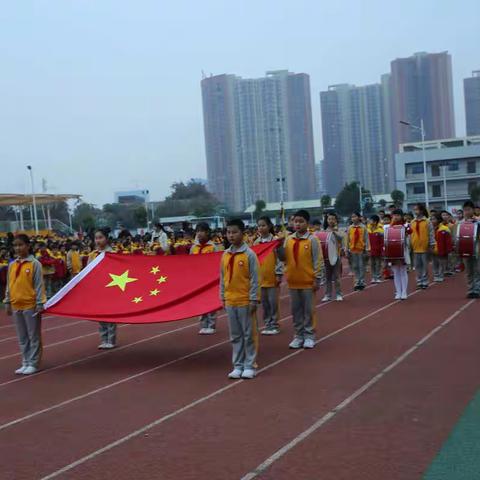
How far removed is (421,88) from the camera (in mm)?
68938

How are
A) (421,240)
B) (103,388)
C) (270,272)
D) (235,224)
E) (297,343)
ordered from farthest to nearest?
1. (421,240)
2. (270,272)
3. (297,343)
4. (235,224)
5. (103,388)

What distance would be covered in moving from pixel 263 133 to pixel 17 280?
60743 mm

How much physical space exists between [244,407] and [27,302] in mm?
3695

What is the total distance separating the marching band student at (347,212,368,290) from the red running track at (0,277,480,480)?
519 centimetres

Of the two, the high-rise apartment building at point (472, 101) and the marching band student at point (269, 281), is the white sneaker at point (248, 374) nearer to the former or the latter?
the marching band student at point (269, 281)

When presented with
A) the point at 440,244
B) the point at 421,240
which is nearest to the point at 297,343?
the point at 421,240

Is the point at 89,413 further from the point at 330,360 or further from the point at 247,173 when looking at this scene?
the point at 247,173

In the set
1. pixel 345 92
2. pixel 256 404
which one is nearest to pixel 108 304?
pixel 256 404

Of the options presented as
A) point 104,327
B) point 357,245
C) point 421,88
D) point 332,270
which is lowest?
point 104,327

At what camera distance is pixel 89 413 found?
6688 mm

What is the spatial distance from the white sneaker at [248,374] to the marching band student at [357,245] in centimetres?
854

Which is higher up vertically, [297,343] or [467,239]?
[467,239]

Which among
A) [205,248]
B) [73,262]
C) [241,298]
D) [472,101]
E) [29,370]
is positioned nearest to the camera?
[241,298]

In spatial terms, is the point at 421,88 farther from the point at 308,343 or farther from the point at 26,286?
the point at 26,286
